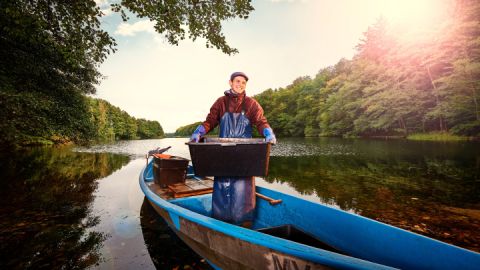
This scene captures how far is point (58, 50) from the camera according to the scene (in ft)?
20.9

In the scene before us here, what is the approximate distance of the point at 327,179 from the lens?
11234mm

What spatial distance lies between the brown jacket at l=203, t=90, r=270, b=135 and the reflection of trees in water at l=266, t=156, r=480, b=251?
14.8 ft

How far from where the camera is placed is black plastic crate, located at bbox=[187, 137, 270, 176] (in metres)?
3.26

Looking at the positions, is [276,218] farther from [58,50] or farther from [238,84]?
[58,50]

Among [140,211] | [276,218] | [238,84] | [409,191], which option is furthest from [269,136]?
[409,191]

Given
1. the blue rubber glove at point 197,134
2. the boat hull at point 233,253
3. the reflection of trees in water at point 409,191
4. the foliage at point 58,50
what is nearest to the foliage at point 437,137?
the reflection of trees in water at point 409,191

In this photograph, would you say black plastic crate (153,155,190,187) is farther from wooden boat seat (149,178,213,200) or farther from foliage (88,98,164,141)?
foliage (88,98,164,141)

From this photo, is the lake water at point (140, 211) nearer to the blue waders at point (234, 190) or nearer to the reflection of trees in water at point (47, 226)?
the reflection of trees in water at point (47, 226)

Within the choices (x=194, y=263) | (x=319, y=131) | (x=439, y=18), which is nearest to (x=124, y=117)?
(x=319, y=131)

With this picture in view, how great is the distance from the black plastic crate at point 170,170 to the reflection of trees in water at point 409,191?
477 cm

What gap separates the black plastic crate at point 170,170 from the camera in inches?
276

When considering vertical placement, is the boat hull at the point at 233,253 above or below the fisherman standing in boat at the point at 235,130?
below

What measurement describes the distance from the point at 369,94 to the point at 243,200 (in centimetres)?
4479

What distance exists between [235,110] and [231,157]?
0.96 m
